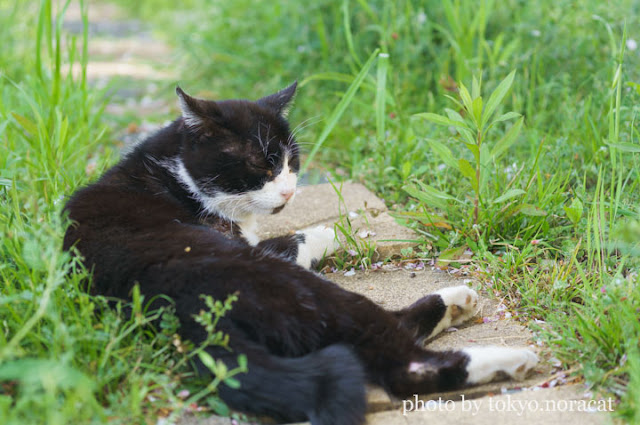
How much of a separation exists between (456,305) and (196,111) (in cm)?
120

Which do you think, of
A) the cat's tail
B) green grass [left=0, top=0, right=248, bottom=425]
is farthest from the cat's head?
the cat's tail

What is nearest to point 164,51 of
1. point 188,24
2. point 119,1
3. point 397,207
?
point 188,24

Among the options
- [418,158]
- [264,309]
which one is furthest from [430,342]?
[418,158]

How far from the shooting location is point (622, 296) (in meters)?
1.82

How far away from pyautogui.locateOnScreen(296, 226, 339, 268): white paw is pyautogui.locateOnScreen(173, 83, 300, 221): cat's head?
0.60ft

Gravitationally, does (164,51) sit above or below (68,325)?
above

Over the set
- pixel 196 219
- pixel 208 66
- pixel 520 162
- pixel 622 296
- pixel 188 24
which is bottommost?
pixel 622 296

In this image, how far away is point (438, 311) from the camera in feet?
6.90

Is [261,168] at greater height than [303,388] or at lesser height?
greater

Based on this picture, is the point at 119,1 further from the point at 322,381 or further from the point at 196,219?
the point at 322,381

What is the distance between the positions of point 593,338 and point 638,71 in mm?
2001

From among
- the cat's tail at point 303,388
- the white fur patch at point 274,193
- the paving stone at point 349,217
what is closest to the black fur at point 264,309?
the cat's tail at point 303,388

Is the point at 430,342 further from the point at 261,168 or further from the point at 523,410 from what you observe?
the point at 261,168

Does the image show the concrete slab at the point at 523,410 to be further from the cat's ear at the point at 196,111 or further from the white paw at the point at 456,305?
the cat's ear at the point at 196,111
